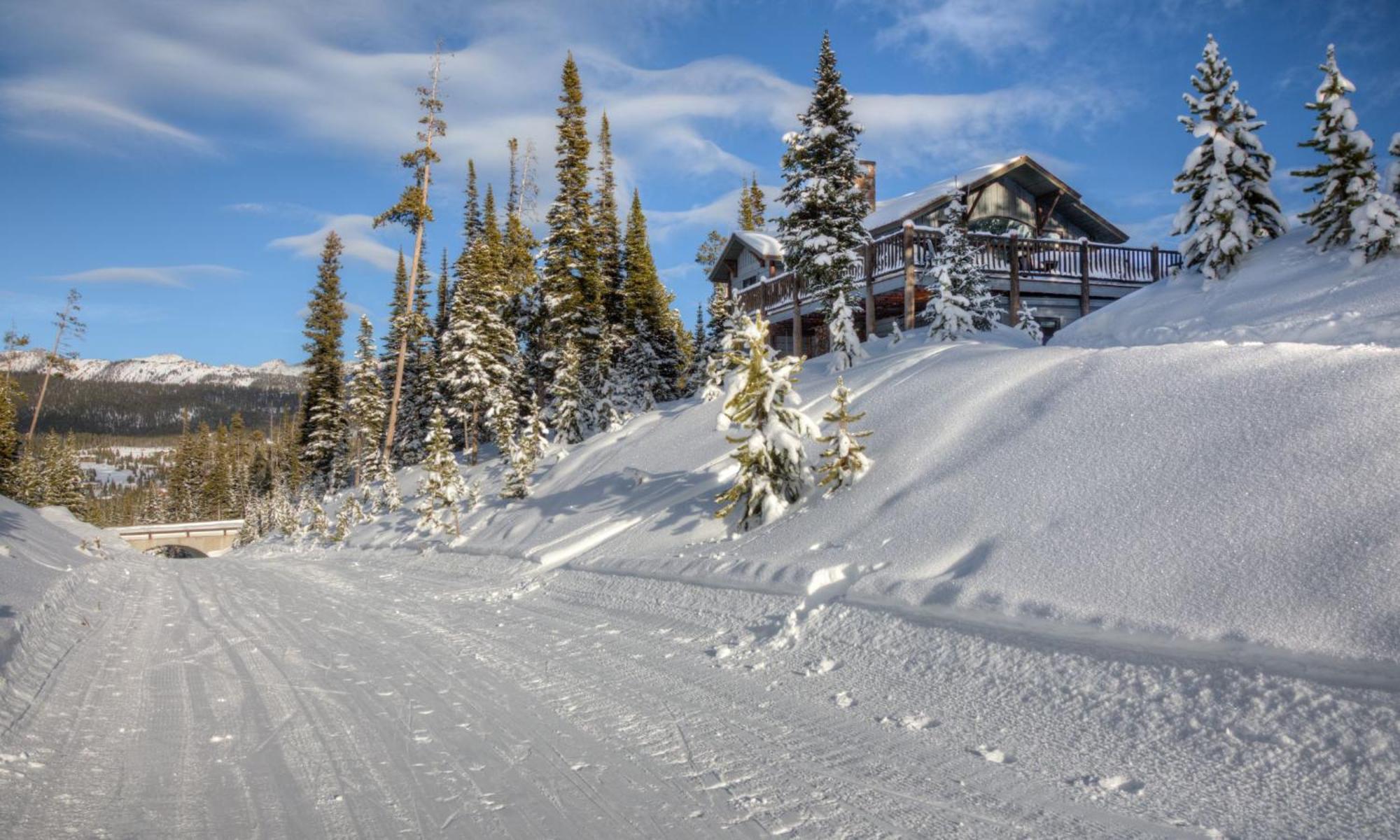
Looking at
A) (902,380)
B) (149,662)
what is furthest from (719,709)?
(902,380)

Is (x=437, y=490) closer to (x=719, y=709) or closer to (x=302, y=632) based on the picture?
(x=302, y=632)

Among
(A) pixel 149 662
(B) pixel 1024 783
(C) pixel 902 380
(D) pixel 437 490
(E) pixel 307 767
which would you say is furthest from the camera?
(D) pixel 437 490

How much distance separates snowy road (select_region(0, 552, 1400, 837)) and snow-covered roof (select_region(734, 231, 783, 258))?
2630 cm

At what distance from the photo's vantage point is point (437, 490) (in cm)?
1847

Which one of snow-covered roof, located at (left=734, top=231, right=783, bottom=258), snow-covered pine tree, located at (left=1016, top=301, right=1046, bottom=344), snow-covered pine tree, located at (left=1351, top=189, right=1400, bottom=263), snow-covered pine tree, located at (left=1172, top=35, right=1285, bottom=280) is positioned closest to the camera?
snow-covered pine tree, located at (left=1351, top=189, right=1400, bottom=263)

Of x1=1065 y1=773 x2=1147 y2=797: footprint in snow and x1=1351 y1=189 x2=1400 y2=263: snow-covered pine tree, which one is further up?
x1=1351 y1=189 x2=1400 y2=263: snow-covered pine tree

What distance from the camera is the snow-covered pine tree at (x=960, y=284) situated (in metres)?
17.0

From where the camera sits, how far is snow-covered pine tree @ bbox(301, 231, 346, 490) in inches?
1805

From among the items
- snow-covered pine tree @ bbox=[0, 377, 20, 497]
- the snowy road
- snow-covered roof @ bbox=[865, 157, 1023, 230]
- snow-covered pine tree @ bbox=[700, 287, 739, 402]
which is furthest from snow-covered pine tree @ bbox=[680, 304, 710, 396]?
snow-covered pine tree @ bbox=[0, 377, 20, 497]

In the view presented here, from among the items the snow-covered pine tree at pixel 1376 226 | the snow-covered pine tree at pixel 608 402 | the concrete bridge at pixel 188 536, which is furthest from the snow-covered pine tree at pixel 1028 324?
the concrete bridge at pixel 188 536

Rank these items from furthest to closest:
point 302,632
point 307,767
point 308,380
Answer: point 308,380 < point 302,632 < point 307,767

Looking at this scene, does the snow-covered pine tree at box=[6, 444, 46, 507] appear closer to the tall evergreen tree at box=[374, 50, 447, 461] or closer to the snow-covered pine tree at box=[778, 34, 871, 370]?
the tall evergreen tree at box=[374, 50, 447, 461]

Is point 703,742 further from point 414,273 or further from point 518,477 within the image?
point 414,273

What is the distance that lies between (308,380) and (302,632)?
44.7m
